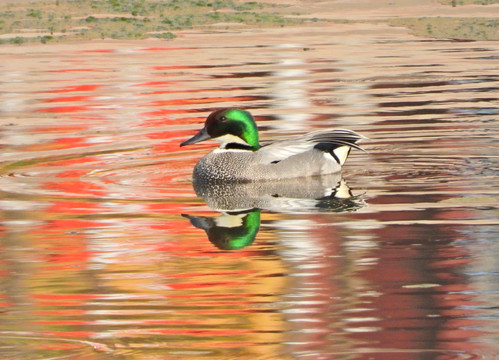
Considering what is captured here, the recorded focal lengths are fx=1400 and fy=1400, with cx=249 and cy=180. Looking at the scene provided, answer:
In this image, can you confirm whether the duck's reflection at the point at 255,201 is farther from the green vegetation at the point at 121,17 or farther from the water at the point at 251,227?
the green vegetation at the point at 121,17

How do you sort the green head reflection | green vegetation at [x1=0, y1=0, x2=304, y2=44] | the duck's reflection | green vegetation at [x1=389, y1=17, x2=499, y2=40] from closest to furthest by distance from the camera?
the green head reflection, the duck's reflection, green vegetation at [x1=389, y1=17, x2=499, y2=40], green vegetation at [x1=0, y1=0, x2=304, y2=44]

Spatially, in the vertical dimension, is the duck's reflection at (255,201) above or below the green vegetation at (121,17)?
above

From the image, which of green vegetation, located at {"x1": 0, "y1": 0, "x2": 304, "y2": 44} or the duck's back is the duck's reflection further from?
green vegetation, located at {"x1": 0, "y1": 0, "x2": 304, "y2": 44}

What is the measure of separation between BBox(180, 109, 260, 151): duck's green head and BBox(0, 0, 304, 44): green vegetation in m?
10.2

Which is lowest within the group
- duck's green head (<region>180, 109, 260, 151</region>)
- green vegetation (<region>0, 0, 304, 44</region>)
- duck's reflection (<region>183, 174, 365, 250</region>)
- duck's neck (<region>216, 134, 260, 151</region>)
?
green vegetation (<region>0, 0, 304, 44</region>)

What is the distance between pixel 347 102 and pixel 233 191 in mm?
4571

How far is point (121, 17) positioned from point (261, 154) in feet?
42.1

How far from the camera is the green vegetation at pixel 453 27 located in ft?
65.5

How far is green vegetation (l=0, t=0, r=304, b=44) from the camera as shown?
2083 cm

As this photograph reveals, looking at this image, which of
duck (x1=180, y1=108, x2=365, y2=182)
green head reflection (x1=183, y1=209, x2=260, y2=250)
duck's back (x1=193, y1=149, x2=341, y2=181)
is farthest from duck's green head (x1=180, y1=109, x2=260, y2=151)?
green head reflection (x1=183, y1=209, x2=260, y2=250)

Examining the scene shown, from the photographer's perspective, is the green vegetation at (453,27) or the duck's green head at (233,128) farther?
the green vegetation at (453,27)

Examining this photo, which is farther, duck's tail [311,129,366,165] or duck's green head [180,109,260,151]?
duck's green head [180,109,260,151]

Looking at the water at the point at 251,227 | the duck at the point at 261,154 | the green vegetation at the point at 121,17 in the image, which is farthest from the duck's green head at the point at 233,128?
the green vegetation at the point at 121,17

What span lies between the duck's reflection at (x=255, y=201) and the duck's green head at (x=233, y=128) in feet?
1.71
